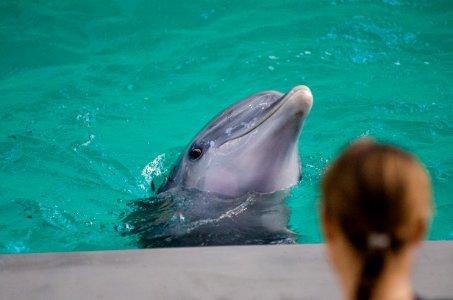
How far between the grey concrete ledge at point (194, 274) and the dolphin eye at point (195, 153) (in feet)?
4.98

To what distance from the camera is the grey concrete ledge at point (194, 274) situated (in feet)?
8.78

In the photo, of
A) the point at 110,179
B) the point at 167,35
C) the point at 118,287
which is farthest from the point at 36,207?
the point at 167,35

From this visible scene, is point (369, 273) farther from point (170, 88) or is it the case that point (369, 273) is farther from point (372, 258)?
point (170, 88)

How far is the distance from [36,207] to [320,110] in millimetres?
3451

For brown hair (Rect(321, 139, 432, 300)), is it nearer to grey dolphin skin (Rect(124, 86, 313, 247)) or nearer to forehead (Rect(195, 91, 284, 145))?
grey dolphin skin (Rect(124, 86, 313, 247))

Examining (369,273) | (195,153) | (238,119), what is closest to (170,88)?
(195,153)

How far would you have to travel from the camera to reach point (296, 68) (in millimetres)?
8312

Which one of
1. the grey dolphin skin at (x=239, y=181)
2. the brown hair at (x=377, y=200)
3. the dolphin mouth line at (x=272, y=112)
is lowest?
the grey dolphin skin at (x=239, y=181)

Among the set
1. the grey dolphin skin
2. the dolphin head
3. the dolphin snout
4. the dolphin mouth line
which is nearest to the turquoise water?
the grey dolphin skin

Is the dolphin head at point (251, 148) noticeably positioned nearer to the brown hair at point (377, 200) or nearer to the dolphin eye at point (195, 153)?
the dolphin eye at point (195, 153)

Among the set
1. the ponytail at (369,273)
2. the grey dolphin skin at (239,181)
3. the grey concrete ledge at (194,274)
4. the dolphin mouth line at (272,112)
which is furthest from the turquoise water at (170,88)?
the ponytail at (369,273)

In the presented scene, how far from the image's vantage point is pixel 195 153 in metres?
4.51

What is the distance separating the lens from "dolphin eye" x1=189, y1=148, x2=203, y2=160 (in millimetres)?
4480

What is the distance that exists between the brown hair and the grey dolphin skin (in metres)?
2.77
